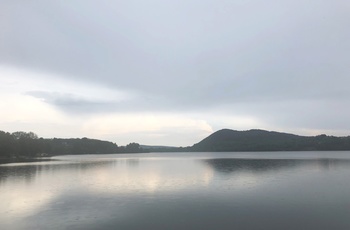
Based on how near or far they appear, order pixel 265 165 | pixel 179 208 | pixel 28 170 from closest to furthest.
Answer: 1. pixel 179 208
2. pixel 28 170
3. pixel 265 165

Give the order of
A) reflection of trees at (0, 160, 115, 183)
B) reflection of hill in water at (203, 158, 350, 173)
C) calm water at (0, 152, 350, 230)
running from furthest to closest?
reflection of hill in water at (203, 158, 350, 173)
reflection of trees at (0, 160, 115, 183)
calm water at (0, 152, 350, 230)

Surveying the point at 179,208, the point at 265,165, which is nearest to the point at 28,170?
the point at 179,208

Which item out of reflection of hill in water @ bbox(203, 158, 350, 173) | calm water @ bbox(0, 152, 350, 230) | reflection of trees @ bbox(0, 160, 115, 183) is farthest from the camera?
reflection of hill in water @ bbox(203, 158, 350, 173)

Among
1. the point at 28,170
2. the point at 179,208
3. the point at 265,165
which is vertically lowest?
the point at 179,208

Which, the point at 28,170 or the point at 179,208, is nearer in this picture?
the point at 179,208

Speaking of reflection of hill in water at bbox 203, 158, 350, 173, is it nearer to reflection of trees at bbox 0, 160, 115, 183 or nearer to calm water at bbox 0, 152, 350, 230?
calm water at bbox 0, 152, 350, 230

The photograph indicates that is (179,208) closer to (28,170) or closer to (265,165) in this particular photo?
(28,170)

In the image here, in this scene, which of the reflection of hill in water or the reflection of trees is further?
the reflection of hill in water

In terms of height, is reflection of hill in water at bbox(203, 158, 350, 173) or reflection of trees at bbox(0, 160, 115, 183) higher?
reflection of trees at bbox(0, 160, 115, 183)

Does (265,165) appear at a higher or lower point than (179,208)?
higher

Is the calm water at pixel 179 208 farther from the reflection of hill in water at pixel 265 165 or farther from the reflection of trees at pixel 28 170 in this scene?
the reflection of hill in water at pixel 265 165

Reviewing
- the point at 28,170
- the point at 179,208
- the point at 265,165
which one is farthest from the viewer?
the point at 265,165

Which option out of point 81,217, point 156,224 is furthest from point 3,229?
point 156,224

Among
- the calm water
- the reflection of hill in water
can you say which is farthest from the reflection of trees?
the reflection of hill in water
